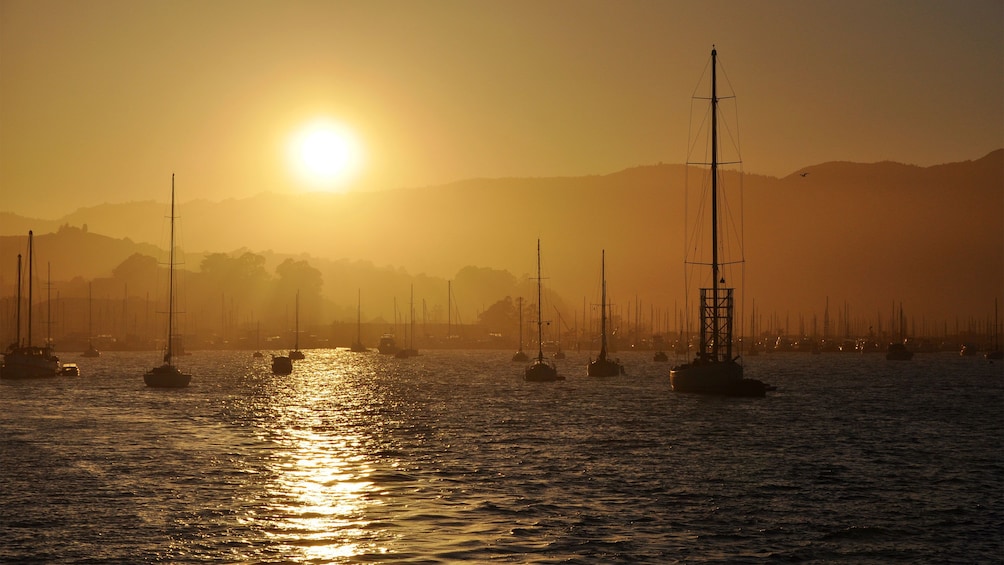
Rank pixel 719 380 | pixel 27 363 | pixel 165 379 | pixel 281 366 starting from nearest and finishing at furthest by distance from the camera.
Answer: pixel 719 380 → pixel 165 379 → pixel 27 363 → pixel 281 366

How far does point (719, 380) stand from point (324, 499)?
166ft

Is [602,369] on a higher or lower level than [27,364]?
lower

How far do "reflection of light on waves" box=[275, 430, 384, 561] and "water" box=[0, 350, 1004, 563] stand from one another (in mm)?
155

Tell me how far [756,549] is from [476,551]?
8.91 meters

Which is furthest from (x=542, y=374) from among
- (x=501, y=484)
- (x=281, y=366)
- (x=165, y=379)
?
(x=501, y=484)

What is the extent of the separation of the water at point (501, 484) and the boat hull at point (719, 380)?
1.89 meters

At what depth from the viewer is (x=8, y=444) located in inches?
2400

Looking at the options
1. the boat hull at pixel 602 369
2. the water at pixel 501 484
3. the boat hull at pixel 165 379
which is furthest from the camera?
the boat hull at pixel 602 369

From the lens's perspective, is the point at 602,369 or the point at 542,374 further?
the point at 602,369

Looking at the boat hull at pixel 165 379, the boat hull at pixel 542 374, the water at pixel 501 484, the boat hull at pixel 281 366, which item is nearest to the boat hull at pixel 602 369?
the boat hull at pixel 542 374

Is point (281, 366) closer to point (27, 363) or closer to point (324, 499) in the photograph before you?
point (27, 363)

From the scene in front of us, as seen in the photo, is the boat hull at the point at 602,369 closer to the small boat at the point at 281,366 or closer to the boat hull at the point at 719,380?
the small boat at the point at 281,366

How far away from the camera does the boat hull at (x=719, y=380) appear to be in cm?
8494

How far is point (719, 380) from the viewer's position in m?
85.4
